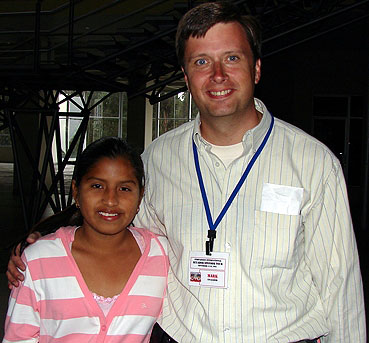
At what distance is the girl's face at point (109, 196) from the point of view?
1978 millimetres

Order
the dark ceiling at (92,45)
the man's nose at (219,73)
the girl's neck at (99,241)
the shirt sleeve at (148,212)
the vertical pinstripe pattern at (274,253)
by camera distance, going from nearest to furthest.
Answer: the vertical pinstripe pattern at (274,253) → the man's nose at (219,73) → the girl's neck at (99,241) → the shirt sleeve at (148,212) → the dark ceiling at (92,45)

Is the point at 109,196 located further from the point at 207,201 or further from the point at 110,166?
the point at 207,201

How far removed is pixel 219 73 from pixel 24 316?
1098 mm

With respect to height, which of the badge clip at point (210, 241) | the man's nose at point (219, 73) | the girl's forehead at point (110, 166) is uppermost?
the man's nose at point (219, 73)

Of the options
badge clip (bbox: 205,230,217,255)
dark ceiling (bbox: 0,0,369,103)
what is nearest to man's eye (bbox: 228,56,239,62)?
badge clip (bbox: 205,230,217,255)

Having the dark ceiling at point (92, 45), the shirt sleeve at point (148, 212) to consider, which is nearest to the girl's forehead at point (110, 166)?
the shirt sleeve at point (148, 212)

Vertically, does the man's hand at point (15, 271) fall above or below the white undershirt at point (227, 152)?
below

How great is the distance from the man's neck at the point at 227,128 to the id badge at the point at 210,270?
43 centimetres

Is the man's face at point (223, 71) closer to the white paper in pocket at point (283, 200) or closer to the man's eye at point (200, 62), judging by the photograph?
the man's eye at point (200, 62)

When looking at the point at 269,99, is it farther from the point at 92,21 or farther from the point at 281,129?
the point at 281,129

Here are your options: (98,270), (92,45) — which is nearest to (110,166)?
(98,270)

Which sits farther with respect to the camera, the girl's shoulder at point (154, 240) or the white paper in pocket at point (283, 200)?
the girl's shoulder at point (154, 240)

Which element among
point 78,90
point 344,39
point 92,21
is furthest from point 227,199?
point 344,39

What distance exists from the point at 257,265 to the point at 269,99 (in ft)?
38.1
